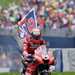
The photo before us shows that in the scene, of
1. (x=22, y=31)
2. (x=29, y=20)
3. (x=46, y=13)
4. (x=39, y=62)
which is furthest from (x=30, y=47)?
(x=46, y=13)

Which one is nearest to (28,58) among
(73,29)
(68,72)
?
(68,72)

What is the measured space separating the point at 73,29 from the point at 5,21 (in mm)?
2591

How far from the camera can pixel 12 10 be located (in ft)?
45.8

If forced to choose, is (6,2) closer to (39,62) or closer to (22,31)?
(22,31)

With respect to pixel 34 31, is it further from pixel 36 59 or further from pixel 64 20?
pixel 64 20

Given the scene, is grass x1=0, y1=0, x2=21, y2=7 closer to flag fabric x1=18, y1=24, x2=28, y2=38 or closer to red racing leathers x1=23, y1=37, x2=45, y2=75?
flag fabric x1=18, y1=24, x2=28, y2=38

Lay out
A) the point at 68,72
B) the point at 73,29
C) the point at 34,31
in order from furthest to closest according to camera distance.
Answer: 1. the point at 73,29
2. the point at 68,72
3. the point at 34,31

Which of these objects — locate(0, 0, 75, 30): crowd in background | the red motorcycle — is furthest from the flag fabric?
locate(0, 0, 75, 30): crowd in background

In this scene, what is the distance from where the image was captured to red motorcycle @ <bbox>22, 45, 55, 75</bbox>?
667 cm

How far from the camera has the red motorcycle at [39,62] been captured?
6672 millimetres

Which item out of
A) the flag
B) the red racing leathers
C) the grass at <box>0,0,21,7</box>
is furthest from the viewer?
the grass at <box>0,0,21,7</box>

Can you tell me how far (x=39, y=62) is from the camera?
21.8 ft

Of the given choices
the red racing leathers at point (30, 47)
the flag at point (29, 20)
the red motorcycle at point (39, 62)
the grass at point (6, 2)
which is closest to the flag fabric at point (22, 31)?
the flag at point (29, 20)

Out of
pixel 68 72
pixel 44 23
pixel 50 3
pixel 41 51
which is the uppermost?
pixel 50 3
